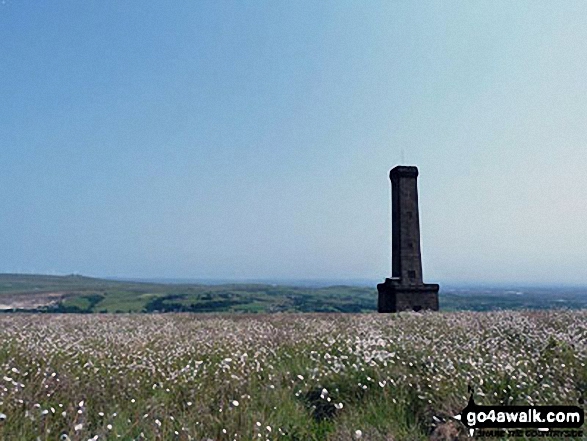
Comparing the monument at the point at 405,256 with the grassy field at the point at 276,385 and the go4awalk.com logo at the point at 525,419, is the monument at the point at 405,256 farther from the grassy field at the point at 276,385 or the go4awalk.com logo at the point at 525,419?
the go4awalk.com logo at the point at 525,419

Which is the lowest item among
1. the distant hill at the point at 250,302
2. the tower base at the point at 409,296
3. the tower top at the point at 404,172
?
the distant hill at the point at 250,302

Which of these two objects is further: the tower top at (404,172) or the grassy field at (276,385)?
the tower top at (404,172)

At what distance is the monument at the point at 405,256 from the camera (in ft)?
66.5

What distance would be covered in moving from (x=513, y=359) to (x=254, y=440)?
4.19 metres

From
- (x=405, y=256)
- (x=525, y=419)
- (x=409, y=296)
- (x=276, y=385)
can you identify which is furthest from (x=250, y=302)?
(x=525, y=419)

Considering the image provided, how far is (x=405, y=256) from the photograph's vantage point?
21.3 m

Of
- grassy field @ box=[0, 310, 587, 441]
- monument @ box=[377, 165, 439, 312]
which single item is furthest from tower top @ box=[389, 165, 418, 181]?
grassy field @ box=[0, 310, 587, 441]

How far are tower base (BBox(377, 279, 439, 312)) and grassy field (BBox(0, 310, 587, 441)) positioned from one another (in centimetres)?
1116

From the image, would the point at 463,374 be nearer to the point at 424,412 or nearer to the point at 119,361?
the point at 424,412

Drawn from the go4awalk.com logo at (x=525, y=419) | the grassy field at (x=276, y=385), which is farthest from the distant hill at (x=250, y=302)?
the go4awalk.com logo at (x=525, y=419)

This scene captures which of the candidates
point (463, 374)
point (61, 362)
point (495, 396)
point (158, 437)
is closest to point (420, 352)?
point (463, 374)

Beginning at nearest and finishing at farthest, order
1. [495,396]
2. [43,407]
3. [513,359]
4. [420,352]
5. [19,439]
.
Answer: [19,439], [43,407], [495,396], [513,359], [420,352]

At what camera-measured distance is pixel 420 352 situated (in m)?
6.96

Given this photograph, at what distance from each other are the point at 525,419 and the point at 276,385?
3.15 m
